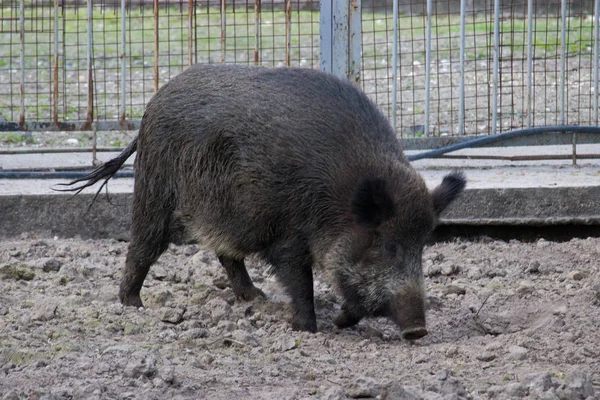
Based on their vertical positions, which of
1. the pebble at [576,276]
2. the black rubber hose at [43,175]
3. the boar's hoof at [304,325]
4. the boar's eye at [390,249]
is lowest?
the boar's hoof at [304,325]

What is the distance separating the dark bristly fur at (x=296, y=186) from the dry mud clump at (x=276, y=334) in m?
0.28

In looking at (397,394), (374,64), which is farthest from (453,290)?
(374,64)

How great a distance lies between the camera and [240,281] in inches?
225

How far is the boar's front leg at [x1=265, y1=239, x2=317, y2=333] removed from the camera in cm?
508

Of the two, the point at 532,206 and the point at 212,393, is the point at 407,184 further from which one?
the point at 532,206

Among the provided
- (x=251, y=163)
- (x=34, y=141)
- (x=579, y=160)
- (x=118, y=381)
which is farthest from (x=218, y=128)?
(x=34, y=141)

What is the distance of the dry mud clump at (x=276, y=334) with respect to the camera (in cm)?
379

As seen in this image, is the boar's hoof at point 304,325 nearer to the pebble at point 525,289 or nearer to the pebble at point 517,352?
the pebble at point 517,352

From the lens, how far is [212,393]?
378 centimetres

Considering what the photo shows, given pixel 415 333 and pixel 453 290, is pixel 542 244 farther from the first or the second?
pixel 415 333

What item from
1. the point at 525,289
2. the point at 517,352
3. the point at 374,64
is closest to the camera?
the point at 517,352

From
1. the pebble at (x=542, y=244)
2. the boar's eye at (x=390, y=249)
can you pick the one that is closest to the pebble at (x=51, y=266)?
the boar's eye at (x=390, y=249)

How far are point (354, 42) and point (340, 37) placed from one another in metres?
0.11

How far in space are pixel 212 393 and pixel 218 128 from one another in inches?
71.2
